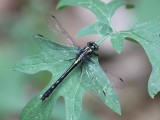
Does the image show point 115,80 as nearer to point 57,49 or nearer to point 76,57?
point 76,57

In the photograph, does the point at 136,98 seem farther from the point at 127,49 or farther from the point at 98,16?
the point at 98,16

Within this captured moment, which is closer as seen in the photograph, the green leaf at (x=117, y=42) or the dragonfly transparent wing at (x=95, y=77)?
the dragonfly transparent wing at (x=95, y=77)

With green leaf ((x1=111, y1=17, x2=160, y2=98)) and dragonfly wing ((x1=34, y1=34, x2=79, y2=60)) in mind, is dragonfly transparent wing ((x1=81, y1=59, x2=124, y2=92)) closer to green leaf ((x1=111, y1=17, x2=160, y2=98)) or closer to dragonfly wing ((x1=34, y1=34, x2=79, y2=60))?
dragonfly wing ((x1=34, y1=34, x2=79, y2=60))

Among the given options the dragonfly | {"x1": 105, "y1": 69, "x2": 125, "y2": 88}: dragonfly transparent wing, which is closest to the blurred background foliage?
the dragonfly

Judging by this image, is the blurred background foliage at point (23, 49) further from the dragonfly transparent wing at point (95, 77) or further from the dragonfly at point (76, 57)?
the dragonfly transparent wing at point (95, 77)

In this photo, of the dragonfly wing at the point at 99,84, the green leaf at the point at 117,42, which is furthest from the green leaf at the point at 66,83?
the green leaf at the point at 117,42

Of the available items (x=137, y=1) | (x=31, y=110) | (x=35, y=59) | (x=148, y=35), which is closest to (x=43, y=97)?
(x=31, y=110)

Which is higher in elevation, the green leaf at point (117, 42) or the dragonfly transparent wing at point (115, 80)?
the green leaf at point (117, 42)
